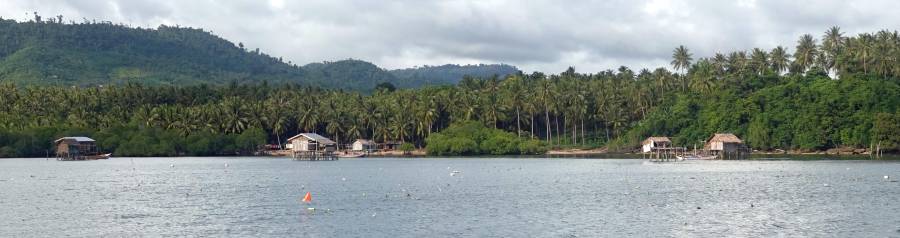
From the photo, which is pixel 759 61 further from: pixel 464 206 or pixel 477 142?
pixel 464 206

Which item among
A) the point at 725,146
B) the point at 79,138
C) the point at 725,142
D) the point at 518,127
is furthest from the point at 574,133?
the point at 79,138

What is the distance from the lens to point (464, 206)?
58531mm

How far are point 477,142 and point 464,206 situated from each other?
111 meters

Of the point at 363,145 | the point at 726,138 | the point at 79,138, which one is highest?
the point at 79,138

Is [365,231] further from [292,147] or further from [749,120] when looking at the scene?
[292,147]

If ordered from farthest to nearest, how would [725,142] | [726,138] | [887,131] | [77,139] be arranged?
1. [77,139]
2. [726,138]
3. [725,142]
4. [887,131]

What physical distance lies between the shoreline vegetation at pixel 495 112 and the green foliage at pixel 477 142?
8.5 inches

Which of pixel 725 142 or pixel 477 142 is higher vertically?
pixel 477 142

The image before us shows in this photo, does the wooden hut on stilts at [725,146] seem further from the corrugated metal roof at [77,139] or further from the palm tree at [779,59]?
the corrugated metal roof at [77,139]

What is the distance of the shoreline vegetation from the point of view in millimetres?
158125

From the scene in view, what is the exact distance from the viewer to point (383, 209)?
56406mm

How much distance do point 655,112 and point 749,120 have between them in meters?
17.6

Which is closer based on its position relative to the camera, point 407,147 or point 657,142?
point 657,142

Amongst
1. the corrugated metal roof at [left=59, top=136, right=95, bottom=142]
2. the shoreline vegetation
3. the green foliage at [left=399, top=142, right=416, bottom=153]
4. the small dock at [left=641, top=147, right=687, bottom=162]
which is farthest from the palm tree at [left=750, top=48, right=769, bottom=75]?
the corrugated metal roof at [left=59, top=136, right=95, bottom=142]
